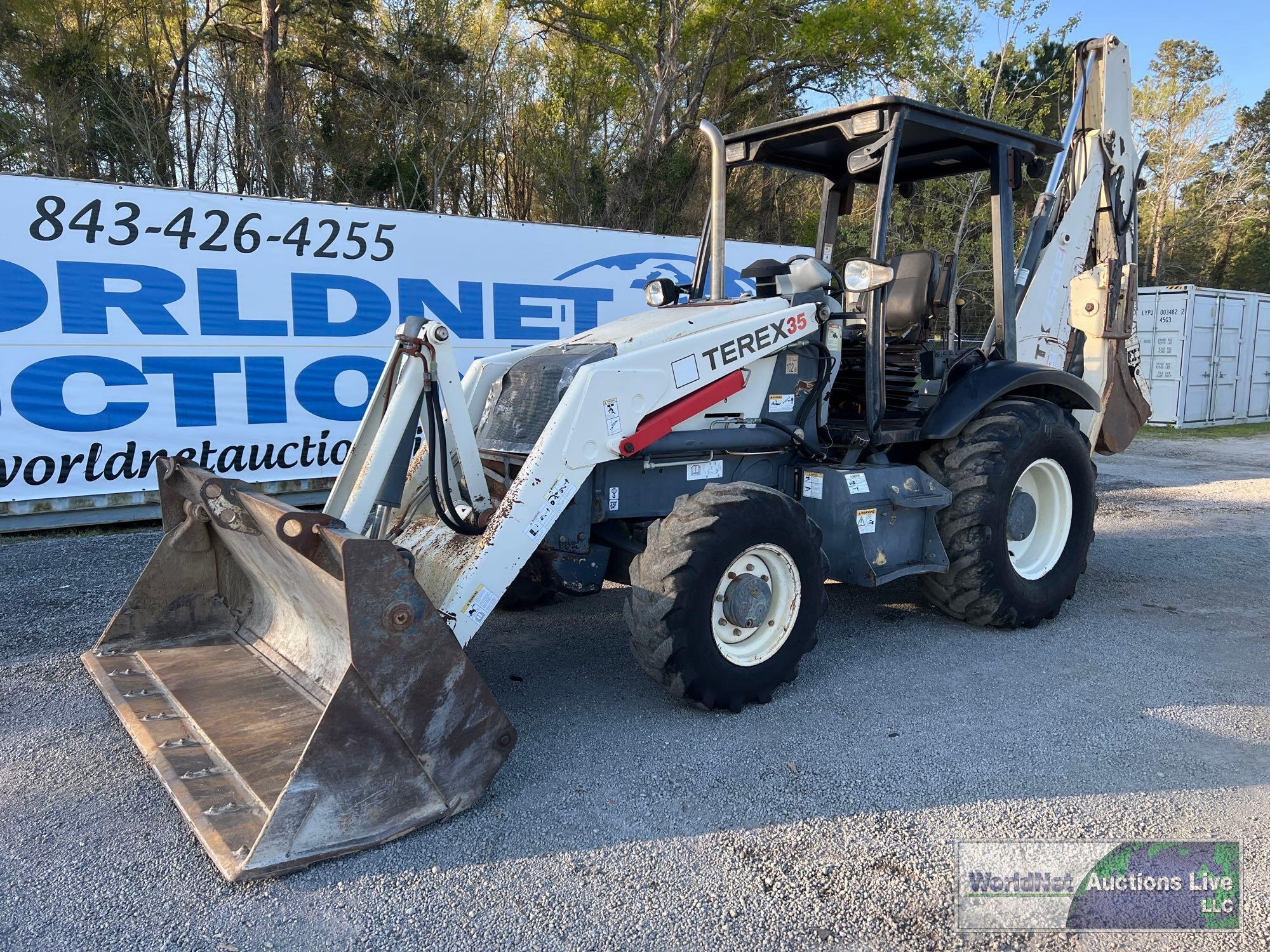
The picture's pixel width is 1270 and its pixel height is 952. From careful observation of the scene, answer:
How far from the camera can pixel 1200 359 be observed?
54.3 feet

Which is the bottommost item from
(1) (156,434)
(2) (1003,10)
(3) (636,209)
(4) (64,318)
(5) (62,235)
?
(1) (156,434)

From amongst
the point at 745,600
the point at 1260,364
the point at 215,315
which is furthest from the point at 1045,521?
the point at 1260,364

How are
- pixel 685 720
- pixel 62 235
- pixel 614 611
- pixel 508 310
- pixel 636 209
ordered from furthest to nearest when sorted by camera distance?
pixel 636 209 → pixel 508 310 → pixel 62 235 → pixel 614 611 → pixel 685 720

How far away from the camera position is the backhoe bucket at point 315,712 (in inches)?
108

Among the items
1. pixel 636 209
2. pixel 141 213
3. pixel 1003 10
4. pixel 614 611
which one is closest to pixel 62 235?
pixel 141 213

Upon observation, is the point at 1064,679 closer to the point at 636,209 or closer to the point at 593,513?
the point at 593,513

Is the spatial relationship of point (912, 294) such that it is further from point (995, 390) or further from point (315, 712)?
point (315, 712)

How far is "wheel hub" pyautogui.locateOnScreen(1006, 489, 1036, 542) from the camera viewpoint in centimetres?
516

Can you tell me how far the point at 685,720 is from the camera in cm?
382

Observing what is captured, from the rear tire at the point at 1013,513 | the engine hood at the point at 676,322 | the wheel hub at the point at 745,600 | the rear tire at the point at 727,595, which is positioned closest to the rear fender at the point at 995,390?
the rear tire at the point at 1013,513

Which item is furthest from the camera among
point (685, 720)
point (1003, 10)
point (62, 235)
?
point (1003, 10)

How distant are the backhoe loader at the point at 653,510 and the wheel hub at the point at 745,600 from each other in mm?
14

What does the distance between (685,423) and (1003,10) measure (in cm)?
1769

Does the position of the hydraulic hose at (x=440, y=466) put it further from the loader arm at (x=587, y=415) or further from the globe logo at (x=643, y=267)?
the globe logo at (x=643, y=267)
